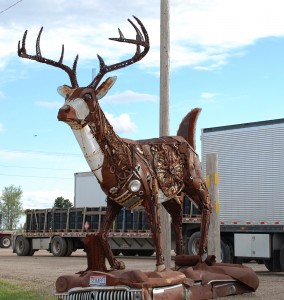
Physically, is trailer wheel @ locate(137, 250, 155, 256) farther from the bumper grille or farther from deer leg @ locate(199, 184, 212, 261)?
the bumper grille

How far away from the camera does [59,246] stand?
32750 millimetres

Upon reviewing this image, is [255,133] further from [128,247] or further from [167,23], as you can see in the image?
[128,247]

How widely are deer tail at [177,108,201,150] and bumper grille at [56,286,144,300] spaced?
3583 mm

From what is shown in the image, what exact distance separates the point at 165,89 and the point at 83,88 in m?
2.47

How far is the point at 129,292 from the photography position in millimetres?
9203

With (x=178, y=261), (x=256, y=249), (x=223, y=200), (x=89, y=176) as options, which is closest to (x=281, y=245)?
(x=256, y=249)

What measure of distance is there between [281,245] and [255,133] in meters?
3.45

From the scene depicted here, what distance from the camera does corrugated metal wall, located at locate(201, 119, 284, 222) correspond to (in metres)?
20.0

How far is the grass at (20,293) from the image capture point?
1301 cm

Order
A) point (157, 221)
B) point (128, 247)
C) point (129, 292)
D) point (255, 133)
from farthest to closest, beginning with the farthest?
point (128, 247) < point (255, 133) < point (157, 221) < point (129, 292)

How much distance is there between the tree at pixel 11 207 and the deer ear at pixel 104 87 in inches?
4396

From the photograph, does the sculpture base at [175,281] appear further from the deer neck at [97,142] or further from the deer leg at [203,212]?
the deer neck at [97,142]

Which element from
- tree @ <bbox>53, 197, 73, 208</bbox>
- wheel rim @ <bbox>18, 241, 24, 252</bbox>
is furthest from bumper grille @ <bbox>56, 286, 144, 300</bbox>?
tree @ <bbox>53, 197, 73, 208</bbox>

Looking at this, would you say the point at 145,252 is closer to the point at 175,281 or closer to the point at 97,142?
the point at 175,281
